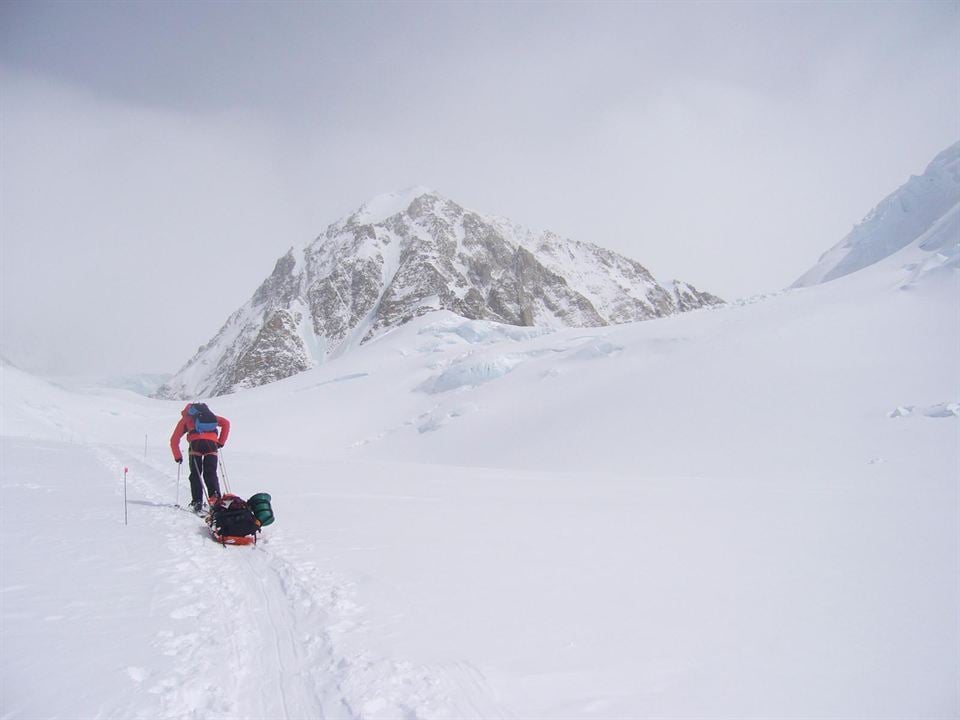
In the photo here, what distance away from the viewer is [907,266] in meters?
29.2

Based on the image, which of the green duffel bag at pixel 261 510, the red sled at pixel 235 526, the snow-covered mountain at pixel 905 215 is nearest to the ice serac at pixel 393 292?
the snow-covered mountain at pixel 905 215

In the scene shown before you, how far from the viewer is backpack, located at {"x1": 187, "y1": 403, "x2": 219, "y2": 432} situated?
Answer: 9.07m

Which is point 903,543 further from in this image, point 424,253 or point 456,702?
point 424,253

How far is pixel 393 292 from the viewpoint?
158750 millimetres

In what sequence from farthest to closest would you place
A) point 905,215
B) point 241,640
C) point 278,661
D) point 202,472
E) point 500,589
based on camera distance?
point 905,215
point 202,472
point 500,589
point 241,640
point 278,661

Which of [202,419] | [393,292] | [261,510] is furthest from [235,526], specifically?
[393,292]

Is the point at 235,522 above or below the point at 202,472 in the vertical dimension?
below

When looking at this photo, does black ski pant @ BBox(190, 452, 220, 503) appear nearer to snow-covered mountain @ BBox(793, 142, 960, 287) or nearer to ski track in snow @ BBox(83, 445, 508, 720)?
ski track in snow @ BBox(83, 445, 508, 720)

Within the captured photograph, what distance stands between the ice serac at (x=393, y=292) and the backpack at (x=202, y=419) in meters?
135

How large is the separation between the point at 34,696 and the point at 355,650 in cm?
183

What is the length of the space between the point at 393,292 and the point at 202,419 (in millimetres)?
152647

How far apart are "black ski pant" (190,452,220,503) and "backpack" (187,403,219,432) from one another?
482mm

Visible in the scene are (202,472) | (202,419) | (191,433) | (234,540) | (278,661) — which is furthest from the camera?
(202,419)

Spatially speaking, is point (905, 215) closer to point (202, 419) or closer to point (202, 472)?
point (202, 419)
